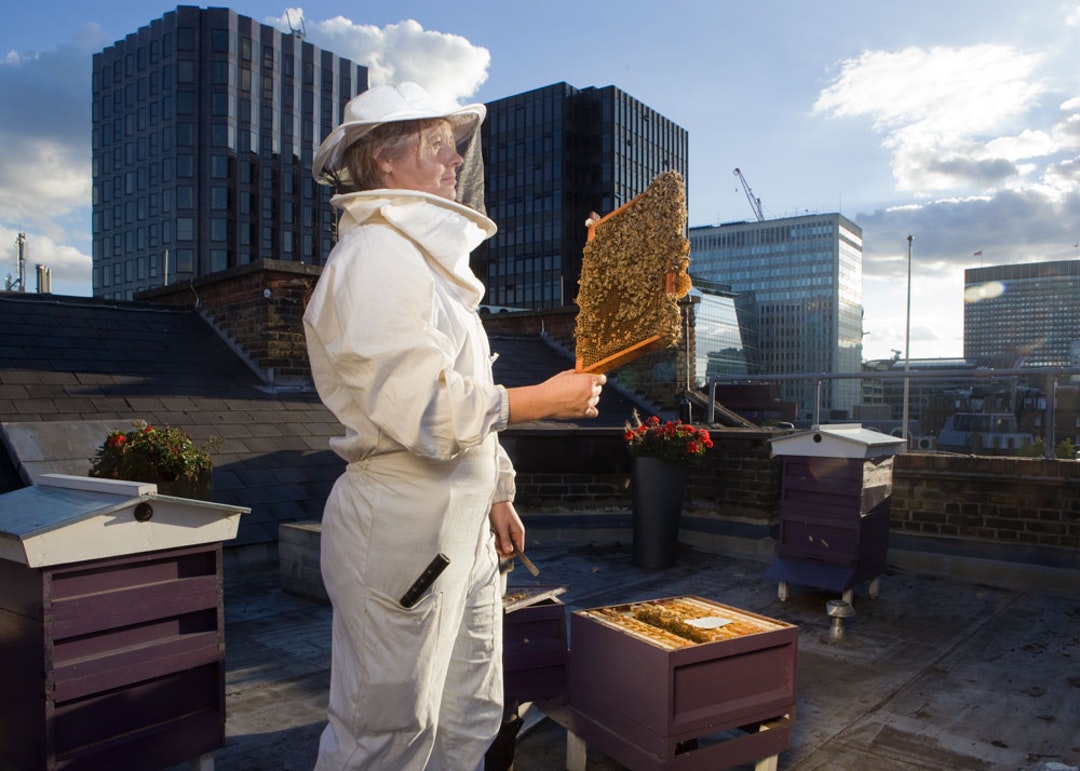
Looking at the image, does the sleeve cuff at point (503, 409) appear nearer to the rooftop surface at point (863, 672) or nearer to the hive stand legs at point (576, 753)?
the hive stand legs at point (576, 753)

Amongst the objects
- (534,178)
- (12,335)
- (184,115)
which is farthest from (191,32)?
(12,335)

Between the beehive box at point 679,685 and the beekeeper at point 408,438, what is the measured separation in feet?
3.17

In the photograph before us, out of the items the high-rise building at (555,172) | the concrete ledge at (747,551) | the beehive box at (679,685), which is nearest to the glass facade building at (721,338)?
the high-rise building at (555,172)

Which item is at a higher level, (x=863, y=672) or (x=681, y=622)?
(x=681, y=622)

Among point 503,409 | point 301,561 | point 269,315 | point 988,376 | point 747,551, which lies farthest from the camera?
point 269,315

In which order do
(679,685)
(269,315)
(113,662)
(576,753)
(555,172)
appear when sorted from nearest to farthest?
(113,662) → (679,685) → (576,753) → (269,315) → (555,172)

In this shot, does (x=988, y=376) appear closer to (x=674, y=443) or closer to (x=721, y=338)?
(x=674, y=443)

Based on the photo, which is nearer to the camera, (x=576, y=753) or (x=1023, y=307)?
(x=576, y=753)

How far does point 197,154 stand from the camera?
71.1 meters

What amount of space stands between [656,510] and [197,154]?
249ft

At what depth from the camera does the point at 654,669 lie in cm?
281

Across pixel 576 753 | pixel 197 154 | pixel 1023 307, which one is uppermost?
pixel 197 154

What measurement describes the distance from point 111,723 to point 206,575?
53 centimetres

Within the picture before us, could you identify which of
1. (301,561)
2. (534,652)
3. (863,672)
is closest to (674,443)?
(863,672)
